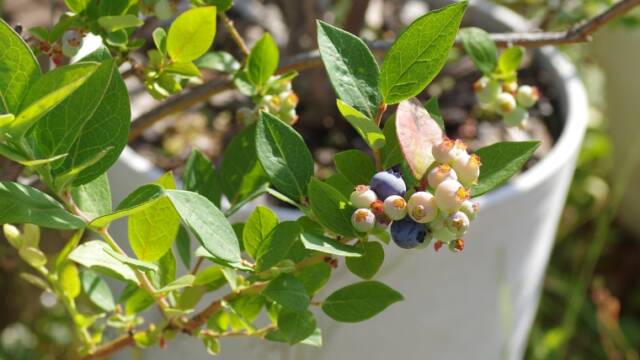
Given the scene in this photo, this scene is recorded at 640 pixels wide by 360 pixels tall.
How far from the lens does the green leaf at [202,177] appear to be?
52cm

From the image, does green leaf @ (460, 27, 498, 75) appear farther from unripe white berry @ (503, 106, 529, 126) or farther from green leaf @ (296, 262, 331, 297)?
green leaf @ (296, 262, 331, 297)

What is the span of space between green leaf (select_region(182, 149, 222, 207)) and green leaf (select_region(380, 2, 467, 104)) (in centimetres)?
15

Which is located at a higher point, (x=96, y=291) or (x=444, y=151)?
(x=444, y=151)

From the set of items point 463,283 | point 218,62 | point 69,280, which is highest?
point 218,62

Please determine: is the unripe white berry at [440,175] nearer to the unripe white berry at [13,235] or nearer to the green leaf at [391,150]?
the green leaf at [391,150]

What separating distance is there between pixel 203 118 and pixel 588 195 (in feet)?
1.94

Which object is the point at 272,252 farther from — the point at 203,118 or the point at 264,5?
the point at 264,5

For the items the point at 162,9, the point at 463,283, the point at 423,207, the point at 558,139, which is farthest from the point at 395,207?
the point at 558,139

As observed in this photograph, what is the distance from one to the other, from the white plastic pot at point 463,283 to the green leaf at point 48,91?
1.23 ft

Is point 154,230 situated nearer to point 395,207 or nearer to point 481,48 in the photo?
point 395,207

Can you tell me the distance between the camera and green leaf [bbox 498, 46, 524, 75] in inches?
23.0

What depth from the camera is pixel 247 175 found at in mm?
519

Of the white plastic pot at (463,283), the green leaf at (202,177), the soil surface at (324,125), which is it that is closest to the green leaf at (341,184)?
the green leaf at (202,177)

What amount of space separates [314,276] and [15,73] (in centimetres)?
17
